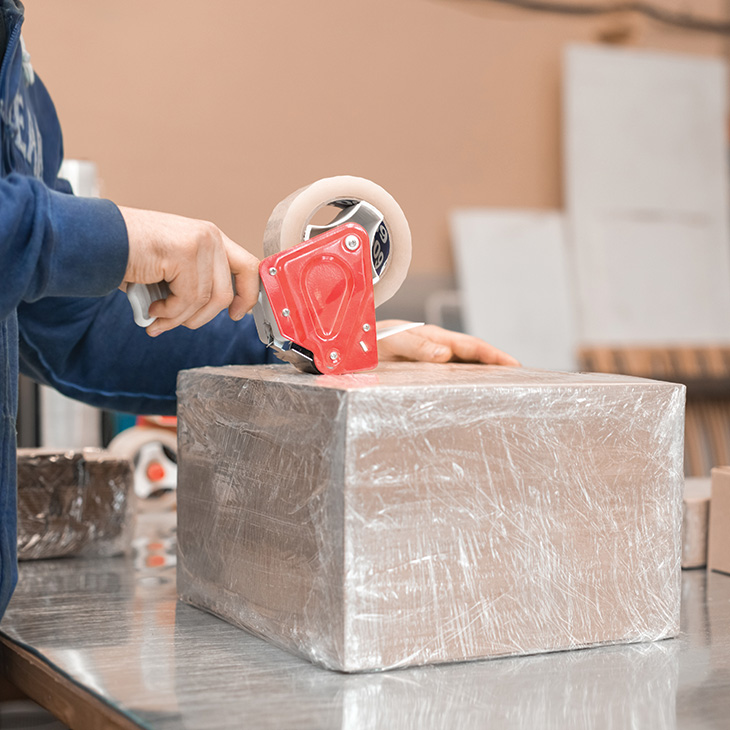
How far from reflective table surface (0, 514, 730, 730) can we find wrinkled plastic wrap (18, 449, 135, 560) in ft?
0.70

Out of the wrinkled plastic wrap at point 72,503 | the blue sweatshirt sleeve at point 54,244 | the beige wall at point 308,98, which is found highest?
the beige wall at point 308,98

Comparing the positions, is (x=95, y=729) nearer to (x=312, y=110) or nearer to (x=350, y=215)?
(x=350, y=215)

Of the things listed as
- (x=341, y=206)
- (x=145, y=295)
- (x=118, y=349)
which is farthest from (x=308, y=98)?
(x=145, y=295)

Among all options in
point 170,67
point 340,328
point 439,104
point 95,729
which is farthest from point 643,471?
point 439,104

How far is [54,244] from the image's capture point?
2.26 ft

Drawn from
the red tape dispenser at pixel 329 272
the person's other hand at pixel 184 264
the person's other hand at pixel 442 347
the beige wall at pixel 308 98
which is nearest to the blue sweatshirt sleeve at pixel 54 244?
the person's other hand at pixel 184 264

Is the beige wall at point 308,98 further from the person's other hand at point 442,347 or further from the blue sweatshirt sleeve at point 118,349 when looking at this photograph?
the person's other hand at point 442,347

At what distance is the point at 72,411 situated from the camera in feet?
5.01

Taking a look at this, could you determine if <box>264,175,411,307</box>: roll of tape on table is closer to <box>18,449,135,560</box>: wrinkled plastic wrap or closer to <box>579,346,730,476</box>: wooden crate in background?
<box>18,449,135,560</box>: wrinkled plastic wrap

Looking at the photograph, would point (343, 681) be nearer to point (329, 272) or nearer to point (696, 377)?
point (329, 272)

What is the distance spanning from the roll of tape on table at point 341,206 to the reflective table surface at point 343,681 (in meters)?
0.34

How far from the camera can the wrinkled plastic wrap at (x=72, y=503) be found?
1.11 metres

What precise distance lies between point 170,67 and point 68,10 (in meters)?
0.31

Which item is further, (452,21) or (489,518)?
(452,21)
